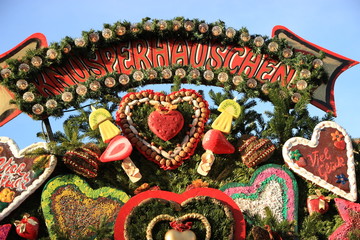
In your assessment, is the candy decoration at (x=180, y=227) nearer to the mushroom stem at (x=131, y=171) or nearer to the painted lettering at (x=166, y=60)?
the mushroom stem at (x=131, y=171)

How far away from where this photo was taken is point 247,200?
6453 millimetres

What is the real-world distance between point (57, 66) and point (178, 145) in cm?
203

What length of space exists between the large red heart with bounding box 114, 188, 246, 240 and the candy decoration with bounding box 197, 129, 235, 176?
53cm

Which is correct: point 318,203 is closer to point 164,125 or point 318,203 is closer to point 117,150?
point 164,125

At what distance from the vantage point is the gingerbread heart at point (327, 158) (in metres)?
6.60

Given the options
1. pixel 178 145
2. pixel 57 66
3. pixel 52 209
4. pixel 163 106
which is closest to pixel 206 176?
pixel 178 145

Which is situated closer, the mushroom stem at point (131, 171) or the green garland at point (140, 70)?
the mushroom stem at point (131, 171)

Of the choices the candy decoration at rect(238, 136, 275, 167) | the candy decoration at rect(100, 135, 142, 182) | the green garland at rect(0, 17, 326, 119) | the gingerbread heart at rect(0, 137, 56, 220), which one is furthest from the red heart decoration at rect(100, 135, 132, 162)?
the candy decoration at rect(238, 136, 275, 167)

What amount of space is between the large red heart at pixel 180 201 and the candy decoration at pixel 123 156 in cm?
50

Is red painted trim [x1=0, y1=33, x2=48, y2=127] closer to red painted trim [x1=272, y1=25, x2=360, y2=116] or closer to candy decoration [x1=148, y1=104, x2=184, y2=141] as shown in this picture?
candy decoration [x1=148, y1=104, x2=184, y2=141]

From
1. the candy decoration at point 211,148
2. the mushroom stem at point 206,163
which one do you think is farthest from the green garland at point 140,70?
the mushroom stem at point 206,163

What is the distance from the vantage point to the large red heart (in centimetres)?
587

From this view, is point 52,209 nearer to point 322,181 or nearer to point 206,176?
point 206,176

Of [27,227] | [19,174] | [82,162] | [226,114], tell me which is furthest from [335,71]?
[27,227]
